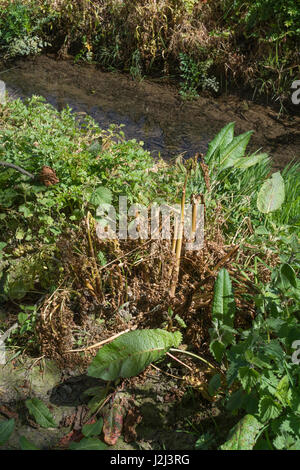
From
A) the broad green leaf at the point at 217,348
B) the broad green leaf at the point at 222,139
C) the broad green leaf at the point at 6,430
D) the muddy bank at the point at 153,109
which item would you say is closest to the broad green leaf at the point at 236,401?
the broad green leaf at the point at 217,348

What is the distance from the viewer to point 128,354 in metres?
1.97

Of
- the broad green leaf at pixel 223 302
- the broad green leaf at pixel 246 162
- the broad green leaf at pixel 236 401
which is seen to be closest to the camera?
the broad green leaf at pixel 236 401

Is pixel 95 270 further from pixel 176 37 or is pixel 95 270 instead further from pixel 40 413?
pixel 176 37

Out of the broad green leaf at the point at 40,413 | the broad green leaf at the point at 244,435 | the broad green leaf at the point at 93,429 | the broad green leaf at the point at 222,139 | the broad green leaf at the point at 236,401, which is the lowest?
the broad green leaf at the point at 40,413

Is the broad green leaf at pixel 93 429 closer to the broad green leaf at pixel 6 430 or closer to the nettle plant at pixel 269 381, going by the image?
the broad green leaf at pixel 6 430

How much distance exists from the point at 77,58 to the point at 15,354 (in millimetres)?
5255

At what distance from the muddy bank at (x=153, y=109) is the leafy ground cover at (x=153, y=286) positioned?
172 centimetres

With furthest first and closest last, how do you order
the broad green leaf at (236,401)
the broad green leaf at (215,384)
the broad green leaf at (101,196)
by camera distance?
the broad green leaf at (101,196) < the broad green leaf at (215,384) < the broad green leaf at (236,401)

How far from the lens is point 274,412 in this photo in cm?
165

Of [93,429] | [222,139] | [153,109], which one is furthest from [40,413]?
[153,109]

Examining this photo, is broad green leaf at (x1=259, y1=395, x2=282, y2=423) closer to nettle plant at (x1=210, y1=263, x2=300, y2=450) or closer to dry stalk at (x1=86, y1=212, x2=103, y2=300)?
nettle plant at (x1=210, y1=263, x2=300, y2=450)

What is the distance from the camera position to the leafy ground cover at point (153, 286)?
1.78m

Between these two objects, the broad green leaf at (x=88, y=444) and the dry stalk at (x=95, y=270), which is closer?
the broad green leaf at (x=88, y=444)
